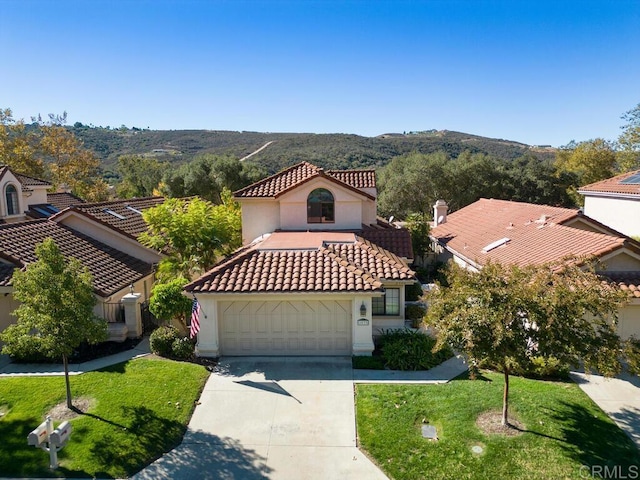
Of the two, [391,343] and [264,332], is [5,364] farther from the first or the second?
[391,343]

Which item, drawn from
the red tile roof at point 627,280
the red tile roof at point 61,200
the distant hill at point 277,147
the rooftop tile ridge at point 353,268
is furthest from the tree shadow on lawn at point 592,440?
the distant hill at point 277,147

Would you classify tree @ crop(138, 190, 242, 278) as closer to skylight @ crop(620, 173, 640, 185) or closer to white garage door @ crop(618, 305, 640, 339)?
white garage door @ crop(618, 305, 640, 339)

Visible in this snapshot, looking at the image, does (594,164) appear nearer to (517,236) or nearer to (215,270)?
(517,236)

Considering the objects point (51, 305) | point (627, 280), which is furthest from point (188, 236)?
point (627, 280)

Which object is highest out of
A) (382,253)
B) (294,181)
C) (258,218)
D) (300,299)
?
(294,181)

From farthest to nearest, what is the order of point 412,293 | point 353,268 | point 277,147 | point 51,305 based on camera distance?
point 277,147 → point 412,293 → point 353,268 → point 51,305

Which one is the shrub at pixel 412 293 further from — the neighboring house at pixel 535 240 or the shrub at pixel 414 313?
the neighboring house at pixel 535 240
